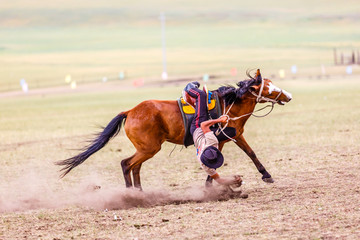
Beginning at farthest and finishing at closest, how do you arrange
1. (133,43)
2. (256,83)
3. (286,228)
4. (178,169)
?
1. (133,43)
2. (178,169)
3. (256,83)
4. (286,228)

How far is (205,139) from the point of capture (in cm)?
997

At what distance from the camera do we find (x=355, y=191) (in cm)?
978

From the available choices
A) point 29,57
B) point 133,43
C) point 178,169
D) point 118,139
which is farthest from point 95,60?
point 178,169

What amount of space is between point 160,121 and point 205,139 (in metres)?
0.84

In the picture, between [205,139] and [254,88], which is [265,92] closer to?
[254,88]

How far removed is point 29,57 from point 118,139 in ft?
250

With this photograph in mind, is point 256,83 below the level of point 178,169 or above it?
above

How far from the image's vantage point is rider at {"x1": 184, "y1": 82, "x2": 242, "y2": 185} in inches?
386

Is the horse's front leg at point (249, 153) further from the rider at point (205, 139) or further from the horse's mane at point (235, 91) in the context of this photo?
the rider at point (205, 139)

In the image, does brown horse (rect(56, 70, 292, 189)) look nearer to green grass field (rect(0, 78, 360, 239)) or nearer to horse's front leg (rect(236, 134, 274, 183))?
horse's front leg (rect(236, 134, 274, 183))

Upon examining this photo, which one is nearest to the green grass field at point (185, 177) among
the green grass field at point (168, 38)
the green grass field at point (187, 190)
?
the green grass field at point (187, 190)

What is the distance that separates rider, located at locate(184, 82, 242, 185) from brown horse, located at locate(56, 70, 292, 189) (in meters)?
0.36

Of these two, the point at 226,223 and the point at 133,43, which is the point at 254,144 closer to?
the point at 226,223

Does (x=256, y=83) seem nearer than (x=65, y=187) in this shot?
Yes
